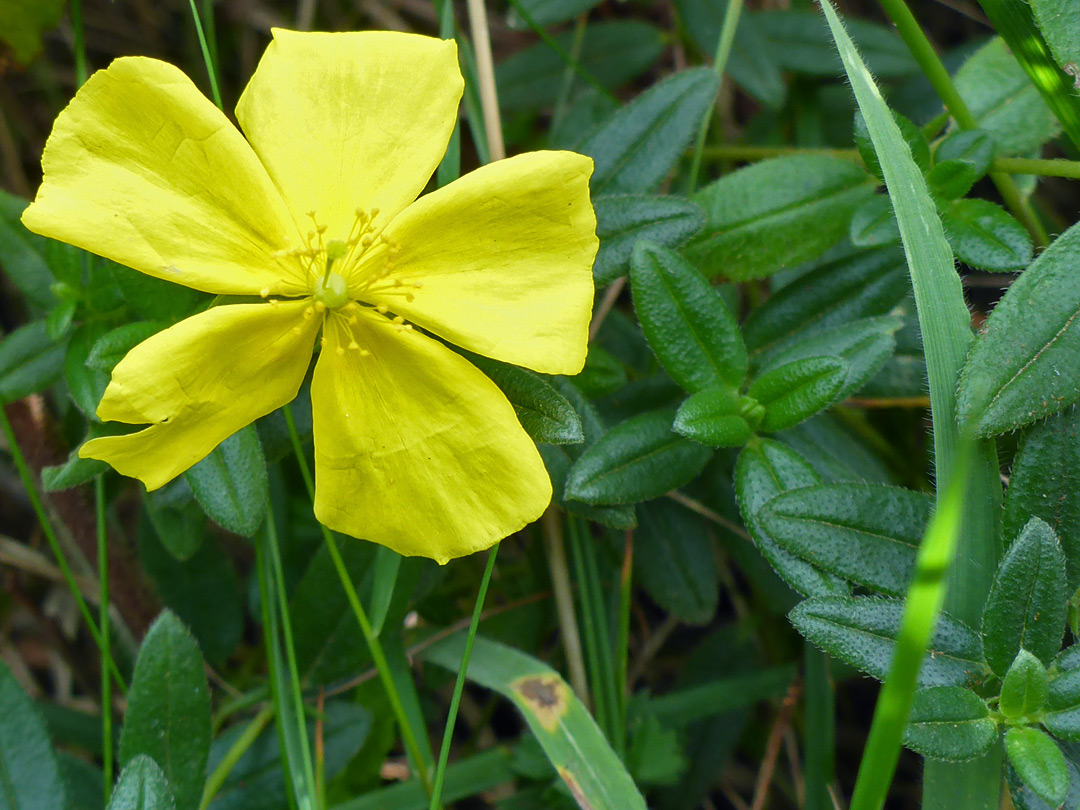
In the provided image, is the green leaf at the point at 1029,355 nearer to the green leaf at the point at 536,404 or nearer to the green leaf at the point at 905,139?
the green leaf at the point at 905,139

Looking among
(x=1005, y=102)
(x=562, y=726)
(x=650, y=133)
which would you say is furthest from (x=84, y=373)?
(x=1005, y=102)

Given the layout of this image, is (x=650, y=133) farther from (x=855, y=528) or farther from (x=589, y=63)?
(x=855, y=528)

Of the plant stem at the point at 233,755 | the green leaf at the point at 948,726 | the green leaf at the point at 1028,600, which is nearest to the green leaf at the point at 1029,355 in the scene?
the green leaf at the point at 1028,600

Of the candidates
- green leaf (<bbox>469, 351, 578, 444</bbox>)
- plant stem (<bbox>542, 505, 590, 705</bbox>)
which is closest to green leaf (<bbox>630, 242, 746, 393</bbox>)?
green leaf (<bbox>469, 351, 578, 444</bbox>)

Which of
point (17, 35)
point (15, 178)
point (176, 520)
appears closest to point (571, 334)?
point (176, 520)

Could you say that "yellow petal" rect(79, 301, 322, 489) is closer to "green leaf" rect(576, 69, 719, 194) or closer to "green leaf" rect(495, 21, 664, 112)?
"green leaf" rect(576, 69, 719, 194)

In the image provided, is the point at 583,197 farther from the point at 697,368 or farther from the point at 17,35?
the point at 17,35
